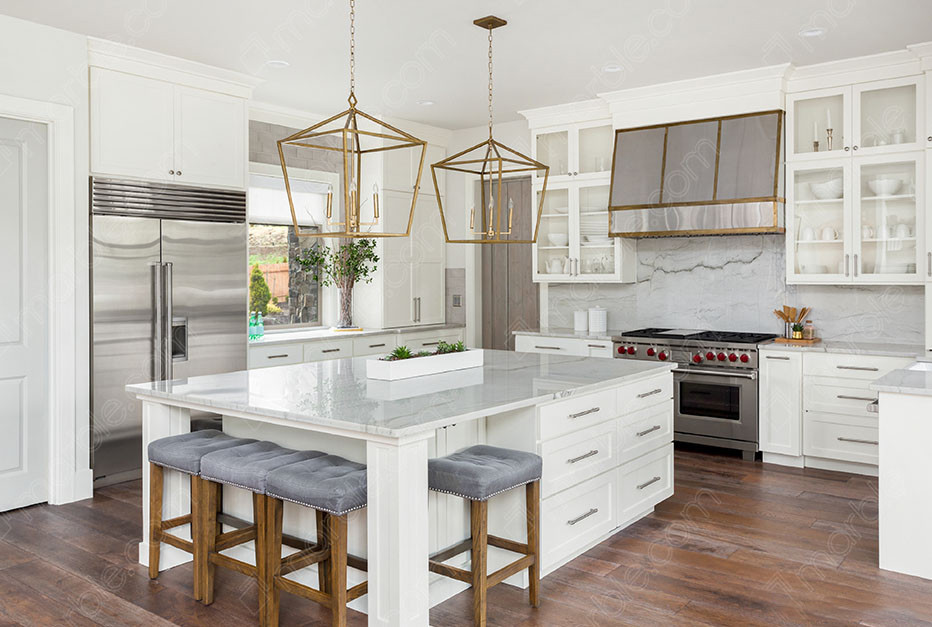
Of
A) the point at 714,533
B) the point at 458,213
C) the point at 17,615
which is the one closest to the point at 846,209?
the point at 714,533

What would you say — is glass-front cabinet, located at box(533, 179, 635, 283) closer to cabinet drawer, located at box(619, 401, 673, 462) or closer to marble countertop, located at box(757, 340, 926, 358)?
marble countertop, located at box(757, 340, 926, 358)

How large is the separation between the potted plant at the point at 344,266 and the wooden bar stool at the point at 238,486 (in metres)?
3.50

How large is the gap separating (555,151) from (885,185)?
2.54 metres

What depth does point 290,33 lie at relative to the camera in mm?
4406

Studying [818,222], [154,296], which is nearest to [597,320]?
[818,222]

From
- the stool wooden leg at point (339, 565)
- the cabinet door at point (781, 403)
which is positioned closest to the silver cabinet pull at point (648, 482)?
the cabinet door at point (781, 403)

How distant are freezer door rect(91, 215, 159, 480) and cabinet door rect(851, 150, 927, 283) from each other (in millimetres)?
4626

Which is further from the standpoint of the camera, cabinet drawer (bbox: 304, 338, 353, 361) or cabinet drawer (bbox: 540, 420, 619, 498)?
cabinet drawer (bbox: 304, 338, 353, 361)

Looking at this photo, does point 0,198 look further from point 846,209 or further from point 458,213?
point 846,209

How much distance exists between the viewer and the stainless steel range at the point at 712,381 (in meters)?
5.20

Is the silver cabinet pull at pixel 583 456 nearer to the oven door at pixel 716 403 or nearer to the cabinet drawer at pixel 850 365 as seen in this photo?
the oven door at pixel 716 403

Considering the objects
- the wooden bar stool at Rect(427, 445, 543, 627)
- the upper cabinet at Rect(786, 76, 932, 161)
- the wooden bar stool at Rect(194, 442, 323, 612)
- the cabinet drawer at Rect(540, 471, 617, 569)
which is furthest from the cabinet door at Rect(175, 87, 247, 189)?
the upper cabinet at Rect(786, 76, 932, 161)

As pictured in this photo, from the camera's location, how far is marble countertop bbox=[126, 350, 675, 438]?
8.41 ft

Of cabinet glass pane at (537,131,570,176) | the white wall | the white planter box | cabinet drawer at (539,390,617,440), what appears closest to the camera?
cabinet drawer at (539,390,617,440)
